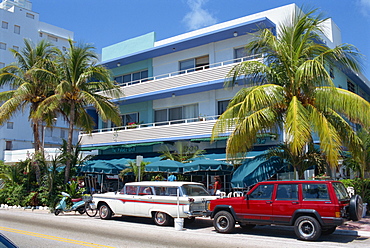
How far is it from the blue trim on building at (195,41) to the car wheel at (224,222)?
34.7 feet

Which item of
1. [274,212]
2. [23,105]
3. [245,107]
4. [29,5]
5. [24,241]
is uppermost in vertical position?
[29,5]

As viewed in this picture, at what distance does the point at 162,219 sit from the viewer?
14188mm

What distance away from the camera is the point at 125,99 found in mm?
27250

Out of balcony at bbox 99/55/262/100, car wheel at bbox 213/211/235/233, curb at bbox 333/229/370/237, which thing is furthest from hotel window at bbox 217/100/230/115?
curb at bbox 333/229/370/237

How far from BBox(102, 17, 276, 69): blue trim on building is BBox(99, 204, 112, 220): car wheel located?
453 inches

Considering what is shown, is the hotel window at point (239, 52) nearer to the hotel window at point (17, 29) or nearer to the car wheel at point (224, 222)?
the car wheel at point (224, 222)

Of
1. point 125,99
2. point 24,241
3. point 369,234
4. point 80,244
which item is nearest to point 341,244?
point 369,234

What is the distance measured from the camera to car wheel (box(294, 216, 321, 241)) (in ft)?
35.0

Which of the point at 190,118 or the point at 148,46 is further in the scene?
the point at 148,46

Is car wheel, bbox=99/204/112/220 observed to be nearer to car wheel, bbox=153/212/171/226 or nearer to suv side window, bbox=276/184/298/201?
car wheel, bbox=153/212/171/226

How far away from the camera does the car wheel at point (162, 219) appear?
554 inches

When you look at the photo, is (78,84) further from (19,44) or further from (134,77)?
(19,44)

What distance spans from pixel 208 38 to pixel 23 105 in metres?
12.4

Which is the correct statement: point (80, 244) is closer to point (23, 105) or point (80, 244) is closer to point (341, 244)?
point (341, 244)
